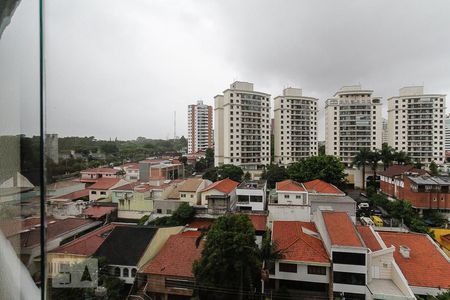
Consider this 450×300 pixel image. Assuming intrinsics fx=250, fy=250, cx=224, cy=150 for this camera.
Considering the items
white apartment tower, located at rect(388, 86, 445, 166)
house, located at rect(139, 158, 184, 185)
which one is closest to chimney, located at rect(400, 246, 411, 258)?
house, located at rect(139, 158, 184, 185)

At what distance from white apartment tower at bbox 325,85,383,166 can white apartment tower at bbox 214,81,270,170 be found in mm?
3257

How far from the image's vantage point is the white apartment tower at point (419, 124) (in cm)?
1155

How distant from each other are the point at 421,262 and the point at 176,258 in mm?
2954

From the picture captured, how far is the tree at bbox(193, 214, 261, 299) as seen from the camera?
8.23ft

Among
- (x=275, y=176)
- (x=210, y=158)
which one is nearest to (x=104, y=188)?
(x=275, y=176)

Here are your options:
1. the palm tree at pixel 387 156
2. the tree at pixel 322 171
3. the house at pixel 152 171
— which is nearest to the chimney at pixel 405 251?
the tree at pixel 322 171

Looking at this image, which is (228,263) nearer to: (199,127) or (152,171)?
(152,171)

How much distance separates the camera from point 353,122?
12.1 m

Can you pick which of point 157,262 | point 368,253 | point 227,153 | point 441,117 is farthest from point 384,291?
point 441,117

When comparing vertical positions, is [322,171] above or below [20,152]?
below

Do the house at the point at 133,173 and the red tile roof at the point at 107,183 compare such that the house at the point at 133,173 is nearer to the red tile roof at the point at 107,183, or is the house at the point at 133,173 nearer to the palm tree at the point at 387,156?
the red tile roof at the point at 107,183

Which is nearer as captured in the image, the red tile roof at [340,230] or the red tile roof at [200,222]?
the red tile roof at [340,230]

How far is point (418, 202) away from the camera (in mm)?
6336

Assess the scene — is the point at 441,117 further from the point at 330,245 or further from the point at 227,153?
the point at 330,245
